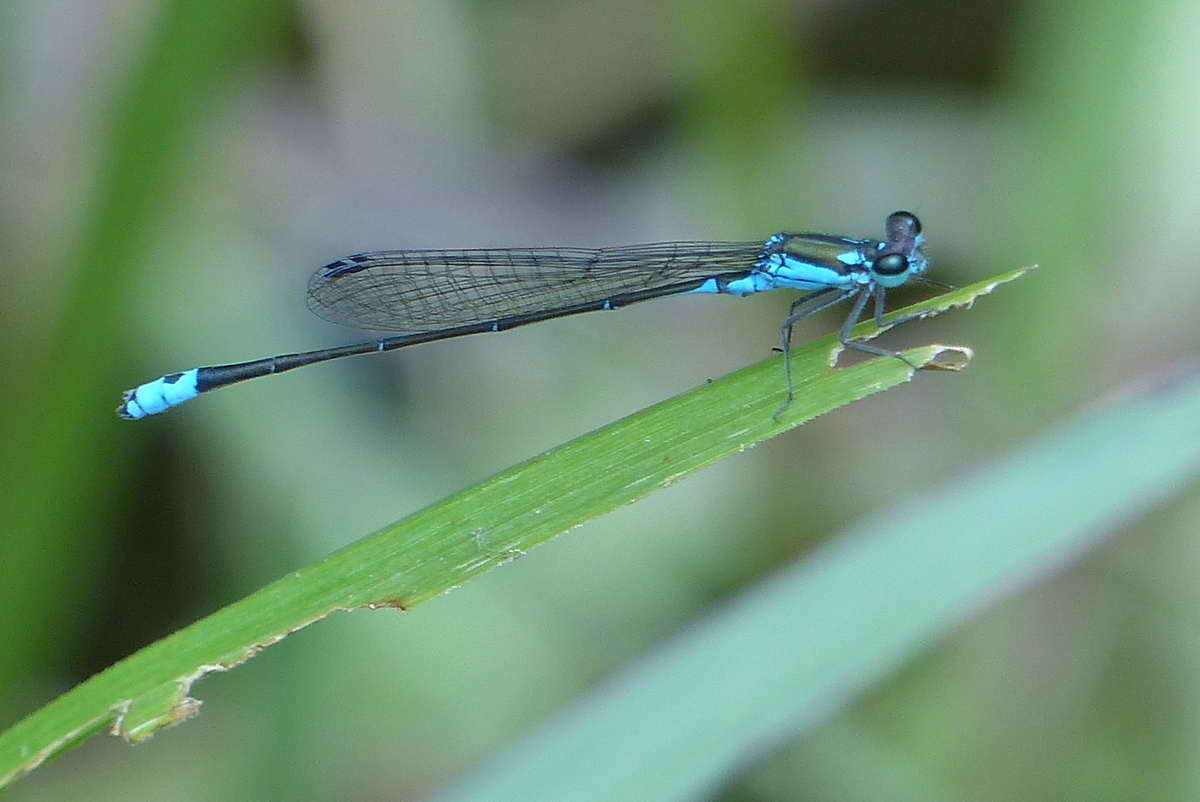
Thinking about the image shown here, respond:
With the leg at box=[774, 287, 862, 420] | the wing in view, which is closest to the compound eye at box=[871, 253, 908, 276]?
the leg at box=[774, 287, 862, 420]

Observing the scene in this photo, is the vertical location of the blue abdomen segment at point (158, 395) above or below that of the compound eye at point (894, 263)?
below

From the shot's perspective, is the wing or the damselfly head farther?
the wing

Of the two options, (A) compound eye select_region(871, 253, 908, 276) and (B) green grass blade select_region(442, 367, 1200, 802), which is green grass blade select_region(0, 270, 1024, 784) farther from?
(A) compound eye select_region(871, 253, 908, 276)

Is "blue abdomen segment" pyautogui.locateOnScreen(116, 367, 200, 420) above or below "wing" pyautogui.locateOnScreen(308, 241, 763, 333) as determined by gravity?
below

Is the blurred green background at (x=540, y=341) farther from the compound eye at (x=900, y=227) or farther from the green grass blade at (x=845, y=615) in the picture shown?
the green grass blade at (x=845, y=615)

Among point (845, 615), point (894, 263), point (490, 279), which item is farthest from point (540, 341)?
point (845, 615)

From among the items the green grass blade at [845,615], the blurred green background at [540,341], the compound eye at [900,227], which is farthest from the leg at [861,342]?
the blurred green background at [540,341]

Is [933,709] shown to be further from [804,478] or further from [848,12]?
[848,12]

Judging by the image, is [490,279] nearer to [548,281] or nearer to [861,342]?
[548,281]

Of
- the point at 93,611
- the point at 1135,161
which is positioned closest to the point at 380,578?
the point at 93,611
